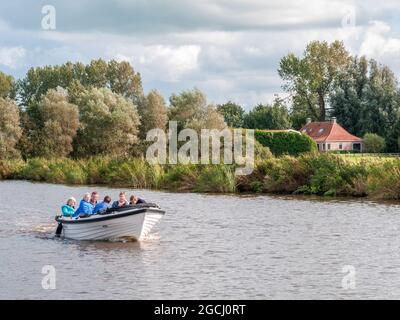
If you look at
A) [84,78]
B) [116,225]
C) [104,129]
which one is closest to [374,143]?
[104,129]

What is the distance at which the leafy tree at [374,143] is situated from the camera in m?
88.8

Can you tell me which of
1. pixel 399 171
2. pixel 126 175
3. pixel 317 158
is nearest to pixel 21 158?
pixel 126 175

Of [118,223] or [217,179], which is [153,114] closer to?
[217,179]

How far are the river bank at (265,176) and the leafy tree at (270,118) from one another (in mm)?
48193

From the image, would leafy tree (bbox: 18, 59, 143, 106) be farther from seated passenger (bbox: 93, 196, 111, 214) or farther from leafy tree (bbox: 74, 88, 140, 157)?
seated passenger (bbox: 93, 196, 111, 214)

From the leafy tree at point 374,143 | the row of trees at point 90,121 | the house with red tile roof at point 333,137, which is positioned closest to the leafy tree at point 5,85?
the row of trees at point 90,121

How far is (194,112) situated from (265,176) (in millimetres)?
29653

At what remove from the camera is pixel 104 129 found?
72438 mm

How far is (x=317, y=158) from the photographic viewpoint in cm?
4316

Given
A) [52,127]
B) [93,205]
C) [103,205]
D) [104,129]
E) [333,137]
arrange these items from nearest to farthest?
[103,205]
[93,205]
[52,127]
[104,129]
[333,137]

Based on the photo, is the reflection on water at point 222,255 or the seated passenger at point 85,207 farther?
the seated passenger at point 85,207

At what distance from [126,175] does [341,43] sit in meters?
58.0

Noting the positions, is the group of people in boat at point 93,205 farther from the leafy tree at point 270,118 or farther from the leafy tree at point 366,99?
the leafy tree at point 270,118
